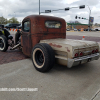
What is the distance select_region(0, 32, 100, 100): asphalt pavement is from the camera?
8.05 ft

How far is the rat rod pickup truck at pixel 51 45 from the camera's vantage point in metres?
3.25

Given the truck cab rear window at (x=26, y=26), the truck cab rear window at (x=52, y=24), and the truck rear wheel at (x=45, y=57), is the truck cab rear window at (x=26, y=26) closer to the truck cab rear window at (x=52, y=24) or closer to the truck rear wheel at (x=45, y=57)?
the truck cab rear window at (x=52, y=24)

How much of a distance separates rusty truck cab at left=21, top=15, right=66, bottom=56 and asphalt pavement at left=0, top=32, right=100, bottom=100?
2.98 feet

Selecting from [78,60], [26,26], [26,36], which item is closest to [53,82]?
[78,60]

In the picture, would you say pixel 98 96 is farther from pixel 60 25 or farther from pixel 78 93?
pixel 60 25

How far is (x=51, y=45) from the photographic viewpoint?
3643 mm

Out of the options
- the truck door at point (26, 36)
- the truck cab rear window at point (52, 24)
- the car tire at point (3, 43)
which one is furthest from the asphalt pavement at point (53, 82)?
the car tire at point (3, 43)

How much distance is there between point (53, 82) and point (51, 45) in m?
1.15

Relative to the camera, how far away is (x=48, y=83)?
299 cm

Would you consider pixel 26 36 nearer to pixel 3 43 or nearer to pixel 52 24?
pixel 52 24

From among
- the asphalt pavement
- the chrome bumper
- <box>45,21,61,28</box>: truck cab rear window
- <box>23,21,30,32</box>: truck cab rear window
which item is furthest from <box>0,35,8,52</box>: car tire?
the chrome bumper

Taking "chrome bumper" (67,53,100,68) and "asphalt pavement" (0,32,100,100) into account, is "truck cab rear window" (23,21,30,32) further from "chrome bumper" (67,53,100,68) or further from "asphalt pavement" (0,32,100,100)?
"chrome bumper" (67,53,100,68)

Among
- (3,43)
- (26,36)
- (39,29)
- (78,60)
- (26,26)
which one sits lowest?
(78,60)

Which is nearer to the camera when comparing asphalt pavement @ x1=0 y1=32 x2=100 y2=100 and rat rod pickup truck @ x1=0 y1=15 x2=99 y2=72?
asphalt pavement @ x1=0 y1=32 x2=100 y2=100
